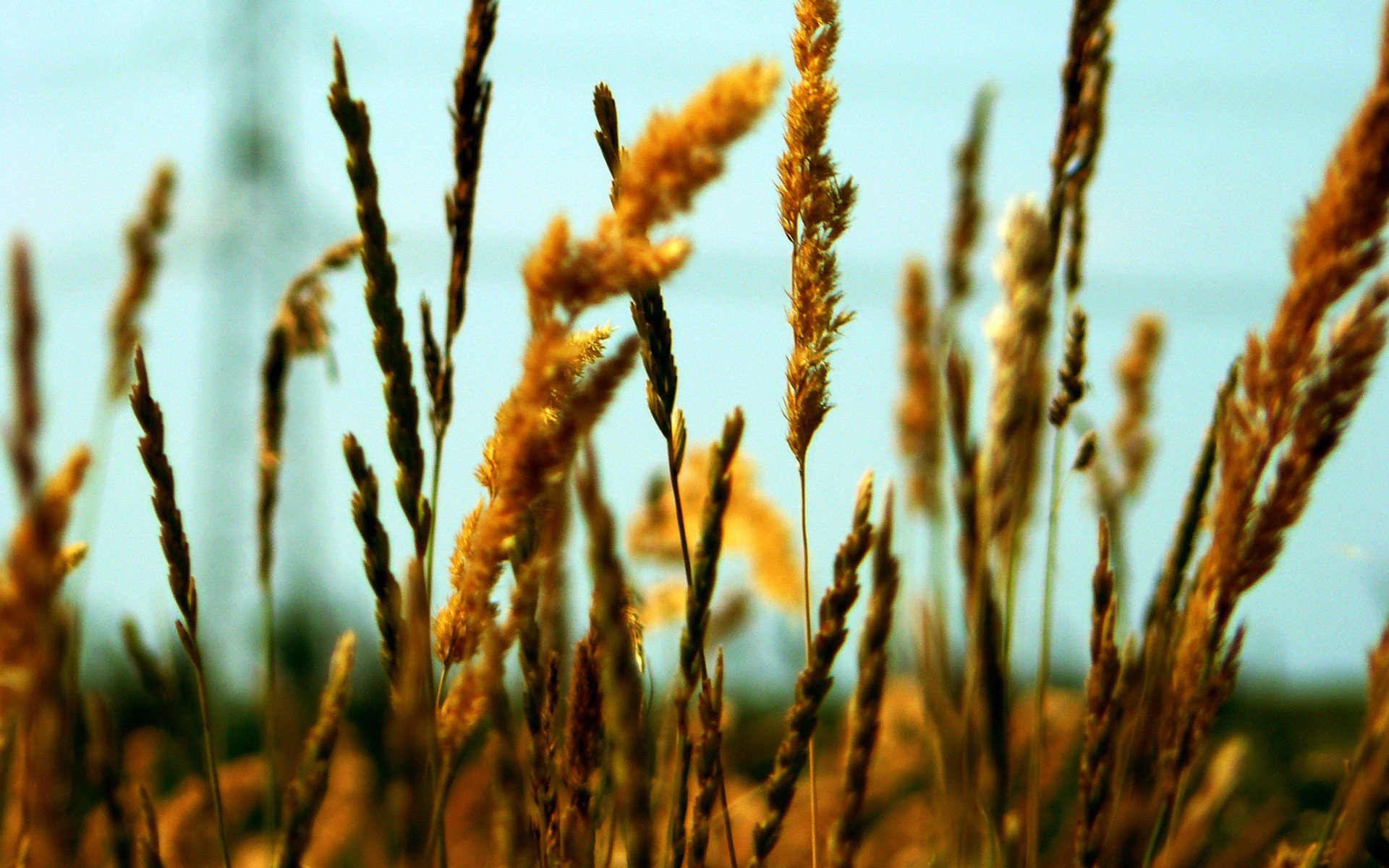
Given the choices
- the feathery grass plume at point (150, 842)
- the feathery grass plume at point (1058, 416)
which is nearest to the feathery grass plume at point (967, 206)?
the feathery grass plume at point (1058, 416)

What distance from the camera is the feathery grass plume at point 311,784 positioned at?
2.35ft

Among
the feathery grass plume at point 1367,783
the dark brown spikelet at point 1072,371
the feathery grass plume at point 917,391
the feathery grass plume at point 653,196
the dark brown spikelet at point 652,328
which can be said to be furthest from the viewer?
the feathery grass plume at point 917,391

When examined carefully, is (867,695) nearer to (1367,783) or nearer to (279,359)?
(1367,783)

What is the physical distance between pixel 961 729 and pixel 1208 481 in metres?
0.35

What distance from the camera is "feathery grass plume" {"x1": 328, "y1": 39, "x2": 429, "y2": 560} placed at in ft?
2.94

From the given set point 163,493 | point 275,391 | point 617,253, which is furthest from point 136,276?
point 617,253

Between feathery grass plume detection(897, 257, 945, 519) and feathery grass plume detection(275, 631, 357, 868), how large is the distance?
2.48 ft

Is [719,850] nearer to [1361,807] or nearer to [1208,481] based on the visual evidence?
[1208,481]

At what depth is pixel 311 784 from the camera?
73 centimetres

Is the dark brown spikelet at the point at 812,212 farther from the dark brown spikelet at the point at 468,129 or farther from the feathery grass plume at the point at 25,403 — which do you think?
the feathery grass plume at the point at 25,403

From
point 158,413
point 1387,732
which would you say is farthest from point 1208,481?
point 158,413

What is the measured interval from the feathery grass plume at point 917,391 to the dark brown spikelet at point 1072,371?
0.81ft

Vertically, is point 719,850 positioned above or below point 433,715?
above

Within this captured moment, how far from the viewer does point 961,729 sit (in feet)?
2.89
